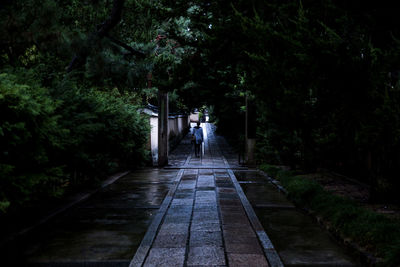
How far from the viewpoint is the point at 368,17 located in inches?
243

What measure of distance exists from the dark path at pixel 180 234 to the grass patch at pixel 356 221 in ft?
0.91

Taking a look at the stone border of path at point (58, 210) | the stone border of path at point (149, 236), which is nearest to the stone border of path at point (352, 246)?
the stone border of path at point (149, 236)

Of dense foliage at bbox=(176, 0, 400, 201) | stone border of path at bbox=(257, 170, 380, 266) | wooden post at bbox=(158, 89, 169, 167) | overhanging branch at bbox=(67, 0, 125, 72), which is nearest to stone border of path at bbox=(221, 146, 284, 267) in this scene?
stone border of path at bbox=(257, 170, 380, 266)

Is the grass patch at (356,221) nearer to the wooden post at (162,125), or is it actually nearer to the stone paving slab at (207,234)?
the stone paving slab at (207,234)

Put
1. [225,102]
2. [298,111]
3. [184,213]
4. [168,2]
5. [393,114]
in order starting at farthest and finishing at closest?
[225,102] → [168,2] → [298,111] → [184,213] → [393,114]

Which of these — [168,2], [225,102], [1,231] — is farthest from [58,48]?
[225,102]

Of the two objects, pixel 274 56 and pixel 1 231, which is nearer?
pixel 1 231

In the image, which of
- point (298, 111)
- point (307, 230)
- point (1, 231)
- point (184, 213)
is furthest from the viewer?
point (298, 111)

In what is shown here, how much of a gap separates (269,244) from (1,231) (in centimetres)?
402

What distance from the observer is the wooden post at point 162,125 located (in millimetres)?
15156

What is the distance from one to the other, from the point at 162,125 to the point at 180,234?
989 centimetres

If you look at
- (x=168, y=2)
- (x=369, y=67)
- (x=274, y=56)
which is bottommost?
(x=369, y=67)

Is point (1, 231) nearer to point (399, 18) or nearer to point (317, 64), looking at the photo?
point (317, 64)

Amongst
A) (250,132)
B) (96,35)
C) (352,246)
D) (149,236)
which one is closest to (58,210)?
(149,236)
